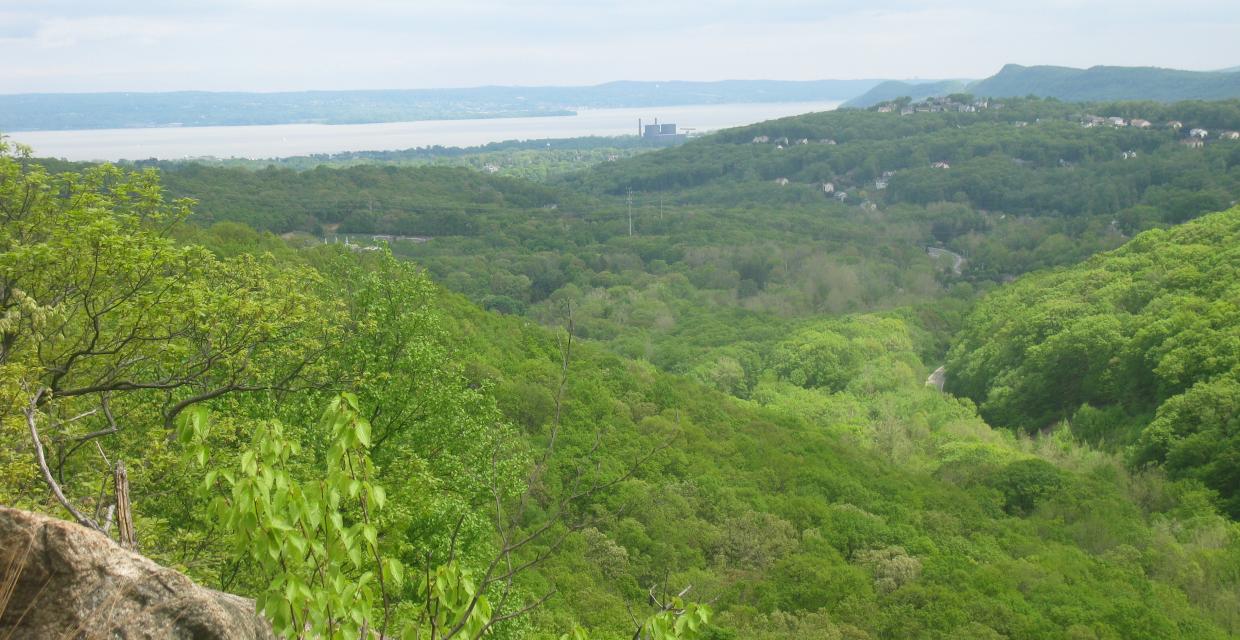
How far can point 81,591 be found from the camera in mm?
4734

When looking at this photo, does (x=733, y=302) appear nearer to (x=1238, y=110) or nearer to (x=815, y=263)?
(x=815, y=263)

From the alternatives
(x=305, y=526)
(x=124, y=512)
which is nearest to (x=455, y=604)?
(x=305, y=526)

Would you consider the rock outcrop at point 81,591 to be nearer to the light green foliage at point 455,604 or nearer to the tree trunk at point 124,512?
the tree trunk at point 124,512

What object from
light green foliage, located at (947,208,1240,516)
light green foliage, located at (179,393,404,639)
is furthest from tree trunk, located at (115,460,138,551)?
light green foliage, located at (947,208,1240,516)

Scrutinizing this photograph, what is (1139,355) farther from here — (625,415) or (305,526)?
(305,526)

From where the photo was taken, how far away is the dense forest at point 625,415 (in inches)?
338

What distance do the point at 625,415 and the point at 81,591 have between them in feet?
91.8

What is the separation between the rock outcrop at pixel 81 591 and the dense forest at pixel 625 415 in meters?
0.33

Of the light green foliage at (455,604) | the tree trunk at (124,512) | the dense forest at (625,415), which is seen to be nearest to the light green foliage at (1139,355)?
the dense forest at (625,415)

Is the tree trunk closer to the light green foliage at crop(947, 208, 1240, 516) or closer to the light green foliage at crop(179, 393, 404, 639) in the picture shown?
the light green foliage at crop(179, 393, 404, 639)

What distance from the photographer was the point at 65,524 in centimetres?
470

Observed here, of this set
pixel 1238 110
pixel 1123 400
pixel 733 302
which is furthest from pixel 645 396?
pixel 1238 110

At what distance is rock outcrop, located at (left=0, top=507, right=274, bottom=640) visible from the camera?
4.66 m

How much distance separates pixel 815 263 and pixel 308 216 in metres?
45.8
